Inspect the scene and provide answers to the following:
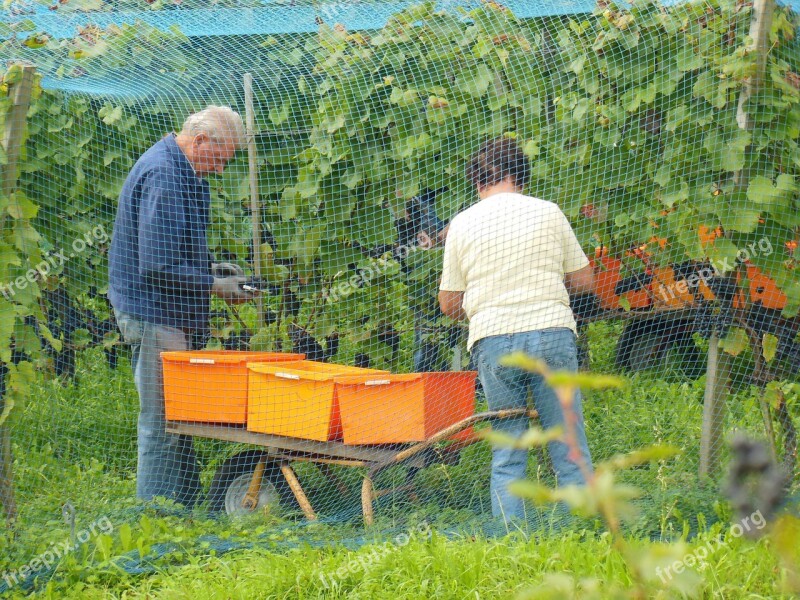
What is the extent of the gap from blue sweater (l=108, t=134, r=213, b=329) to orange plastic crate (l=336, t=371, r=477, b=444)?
3.19ft

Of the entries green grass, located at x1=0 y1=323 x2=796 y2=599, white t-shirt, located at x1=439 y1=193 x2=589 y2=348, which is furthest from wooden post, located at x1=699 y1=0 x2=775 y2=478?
white t-shirt, located at x1=439 y1=193 x2=589 y2=348

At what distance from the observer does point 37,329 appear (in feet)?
16.4

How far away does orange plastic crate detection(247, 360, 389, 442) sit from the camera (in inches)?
174

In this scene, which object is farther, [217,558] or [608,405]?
[608,405]

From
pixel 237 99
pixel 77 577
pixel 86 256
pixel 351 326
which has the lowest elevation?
pixel 77 577

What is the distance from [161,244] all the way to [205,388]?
2.28 feet

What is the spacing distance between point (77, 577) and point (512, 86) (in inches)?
118

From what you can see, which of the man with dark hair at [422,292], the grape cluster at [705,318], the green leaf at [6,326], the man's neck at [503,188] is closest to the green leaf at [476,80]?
the man with dark hair at [422,292]

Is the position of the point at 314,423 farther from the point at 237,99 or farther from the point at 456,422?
the point at 237,99

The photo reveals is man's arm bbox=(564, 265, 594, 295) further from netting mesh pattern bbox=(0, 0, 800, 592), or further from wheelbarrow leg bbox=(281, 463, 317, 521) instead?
wheelbarrow leg bbox=(281, 463, 317, 521)

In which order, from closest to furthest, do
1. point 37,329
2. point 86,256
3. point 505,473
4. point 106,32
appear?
point 505,473 → point 37,329 → point 106,32 → point 86,256

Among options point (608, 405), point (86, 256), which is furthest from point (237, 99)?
point (608, 405)

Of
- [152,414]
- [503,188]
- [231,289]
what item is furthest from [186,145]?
[503,188]

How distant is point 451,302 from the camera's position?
4.40 m
